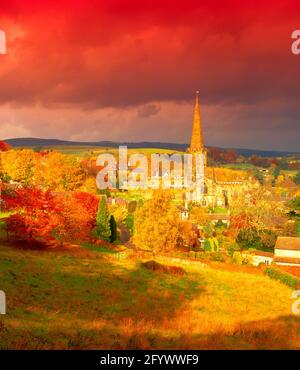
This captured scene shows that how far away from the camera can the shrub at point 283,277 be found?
3497 centimetres

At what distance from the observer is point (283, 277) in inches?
1441

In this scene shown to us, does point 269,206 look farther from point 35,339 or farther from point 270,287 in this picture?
point 35,339

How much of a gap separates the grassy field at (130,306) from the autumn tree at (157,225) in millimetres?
6858

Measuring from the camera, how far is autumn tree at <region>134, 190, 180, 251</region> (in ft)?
147

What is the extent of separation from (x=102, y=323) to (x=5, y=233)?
26.0 meters

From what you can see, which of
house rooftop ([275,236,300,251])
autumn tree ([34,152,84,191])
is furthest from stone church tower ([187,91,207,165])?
house rooftop ([275,236,300,251])

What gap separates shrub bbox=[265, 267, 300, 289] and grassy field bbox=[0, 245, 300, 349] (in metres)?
1.06

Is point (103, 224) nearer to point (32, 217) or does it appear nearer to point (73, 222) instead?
point (73, 222)

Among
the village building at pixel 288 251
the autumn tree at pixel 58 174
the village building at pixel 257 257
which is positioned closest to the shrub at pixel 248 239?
the village building at pixel 257 257

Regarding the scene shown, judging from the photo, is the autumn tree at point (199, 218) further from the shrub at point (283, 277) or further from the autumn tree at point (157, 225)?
the shrub at point (283, 277)

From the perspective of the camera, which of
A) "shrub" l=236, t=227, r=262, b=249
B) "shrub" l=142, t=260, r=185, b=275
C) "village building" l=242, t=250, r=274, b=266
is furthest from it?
"shrub" l=236, t=227, r=262, b=249

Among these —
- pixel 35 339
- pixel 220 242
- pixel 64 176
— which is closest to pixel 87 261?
pixel 35 339

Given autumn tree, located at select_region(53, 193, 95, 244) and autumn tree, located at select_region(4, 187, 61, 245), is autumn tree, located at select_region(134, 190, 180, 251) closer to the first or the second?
autumn tree, located at select_region(53, 193, 95, 244)

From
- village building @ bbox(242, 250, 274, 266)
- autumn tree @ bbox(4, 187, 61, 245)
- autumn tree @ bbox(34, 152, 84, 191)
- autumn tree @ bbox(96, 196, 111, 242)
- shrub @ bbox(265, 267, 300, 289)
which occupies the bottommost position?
village building @ bbox(242, 250, 274, 266)
